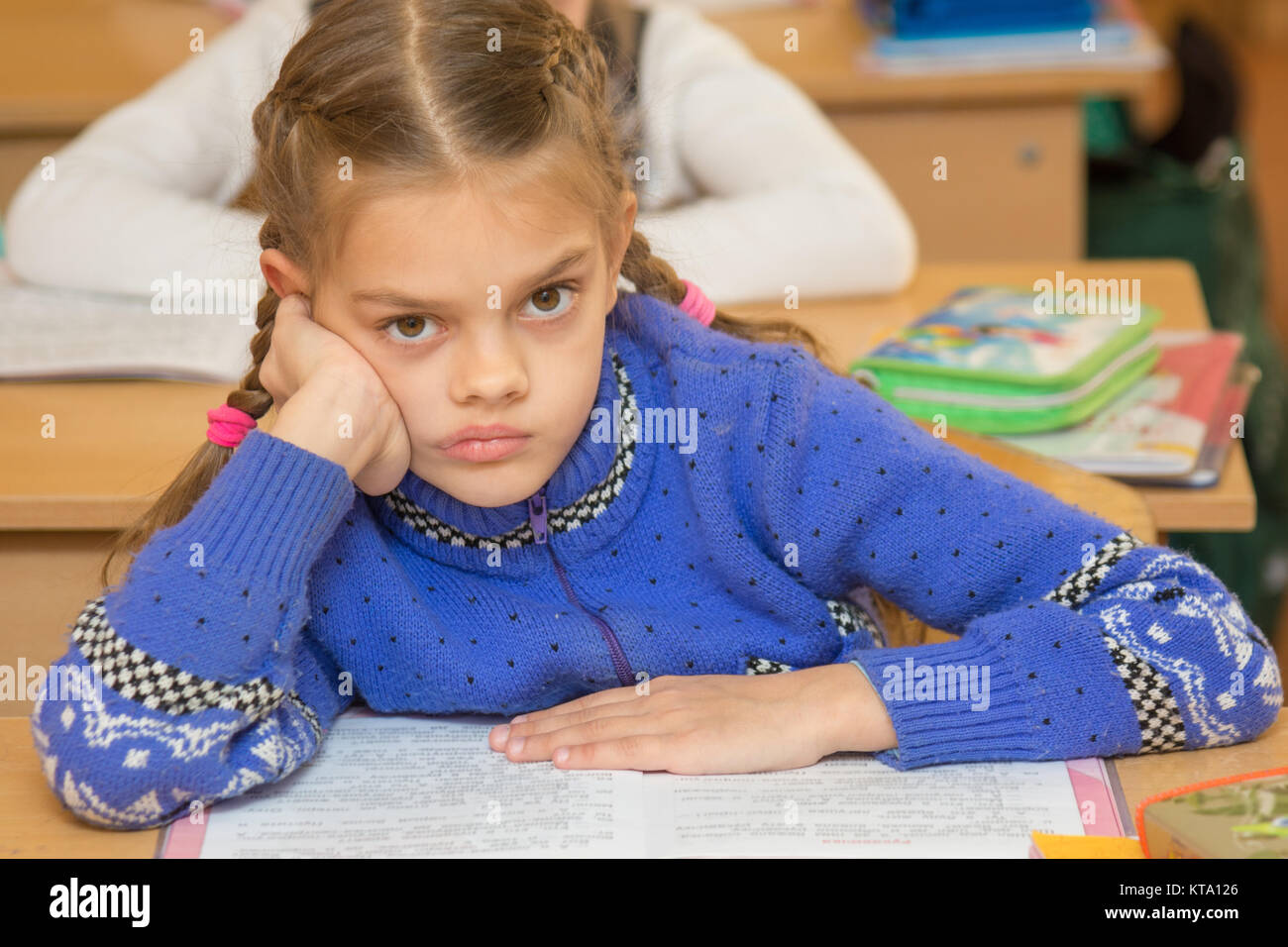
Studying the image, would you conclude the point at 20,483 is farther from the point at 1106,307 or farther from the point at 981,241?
the point at 981,241

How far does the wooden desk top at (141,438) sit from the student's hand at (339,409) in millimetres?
63

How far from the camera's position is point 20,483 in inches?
50.4

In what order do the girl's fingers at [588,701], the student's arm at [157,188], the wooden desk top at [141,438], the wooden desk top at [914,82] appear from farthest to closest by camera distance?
the wooden desk top at [914,82] < the student's arm at [157,188] < the wooden desk top at [141,438] < the girl's fingers at [588,701]

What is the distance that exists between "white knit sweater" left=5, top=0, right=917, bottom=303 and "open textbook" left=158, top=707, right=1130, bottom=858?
0.65 metres

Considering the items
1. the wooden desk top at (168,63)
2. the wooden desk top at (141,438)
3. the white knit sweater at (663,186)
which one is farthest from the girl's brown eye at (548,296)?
the wooden desk top at (168,63)

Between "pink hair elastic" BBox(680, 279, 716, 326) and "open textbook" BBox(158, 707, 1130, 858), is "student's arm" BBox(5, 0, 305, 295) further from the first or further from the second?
"open textbook" BBox(158, 707, 1130, 858)

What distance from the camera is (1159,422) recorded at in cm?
138

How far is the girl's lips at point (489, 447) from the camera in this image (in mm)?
934

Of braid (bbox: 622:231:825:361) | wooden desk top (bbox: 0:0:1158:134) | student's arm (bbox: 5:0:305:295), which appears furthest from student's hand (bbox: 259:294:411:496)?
wooden desk top (bbox: 0:0:1158:134)

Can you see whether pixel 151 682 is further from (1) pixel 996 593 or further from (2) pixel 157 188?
(2) pixel 157 188

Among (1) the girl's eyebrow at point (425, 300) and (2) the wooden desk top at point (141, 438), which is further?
(2) the wooden desk top at point (141, 438)

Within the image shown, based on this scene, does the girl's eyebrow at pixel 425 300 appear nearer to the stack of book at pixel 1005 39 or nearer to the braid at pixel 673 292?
the braid at pixel 673 292

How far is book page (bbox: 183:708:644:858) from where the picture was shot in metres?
0.82
